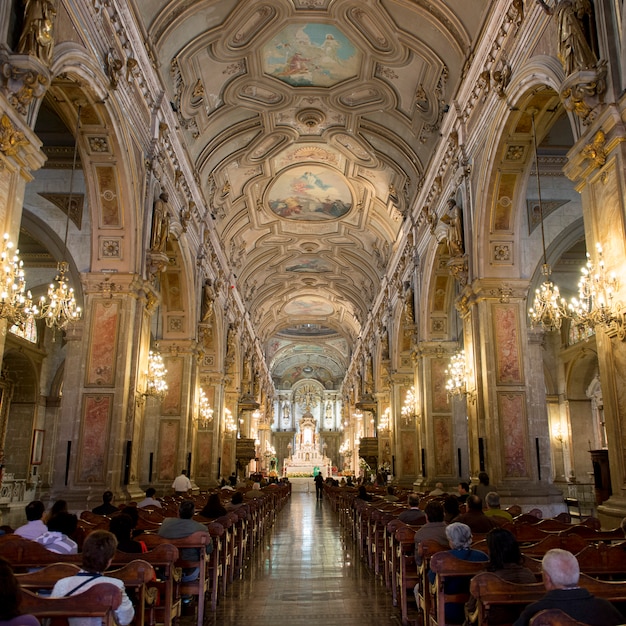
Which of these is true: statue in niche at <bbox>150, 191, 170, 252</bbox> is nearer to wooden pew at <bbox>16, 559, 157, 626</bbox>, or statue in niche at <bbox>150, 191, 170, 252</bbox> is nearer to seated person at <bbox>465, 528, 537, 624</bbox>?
wooden pew at <bbox>16, 559, 157, 626</bbox>

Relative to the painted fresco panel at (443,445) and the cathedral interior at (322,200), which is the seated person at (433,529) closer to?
the cathedral interior at (322,200)

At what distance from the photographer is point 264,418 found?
1928 inches

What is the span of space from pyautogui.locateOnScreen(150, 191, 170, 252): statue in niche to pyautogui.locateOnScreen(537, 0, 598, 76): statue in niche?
823 cm

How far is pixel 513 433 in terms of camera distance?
11.5 metres

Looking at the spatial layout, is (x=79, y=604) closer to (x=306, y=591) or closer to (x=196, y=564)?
(x=196, y=564)

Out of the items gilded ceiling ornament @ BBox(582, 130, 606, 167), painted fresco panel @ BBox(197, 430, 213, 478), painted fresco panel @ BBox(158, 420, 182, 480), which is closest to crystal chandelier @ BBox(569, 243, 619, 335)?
gilded ceiling ornament @ BBox(582, 130, 606, 167)

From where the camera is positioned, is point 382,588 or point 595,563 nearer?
point 595,563

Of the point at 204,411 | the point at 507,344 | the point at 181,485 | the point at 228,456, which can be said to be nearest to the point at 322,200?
the point at 204,411

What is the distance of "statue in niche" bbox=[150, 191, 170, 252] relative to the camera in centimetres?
1273

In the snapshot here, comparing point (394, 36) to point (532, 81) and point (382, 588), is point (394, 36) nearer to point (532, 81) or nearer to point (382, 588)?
point (532, 81)

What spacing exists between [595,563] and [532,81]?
7596 millimetres

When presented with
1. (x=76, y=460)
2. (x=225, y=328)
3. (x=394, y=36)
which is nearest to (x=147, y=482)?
(x=76, y=460)

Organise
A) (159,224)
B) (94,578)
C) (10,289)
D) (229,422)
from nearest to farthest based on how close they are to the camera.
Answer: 1. (94,578)
2. (10,289)
3. (159,224)
4. (229,422)

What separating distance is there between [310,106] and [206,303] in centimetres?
678
